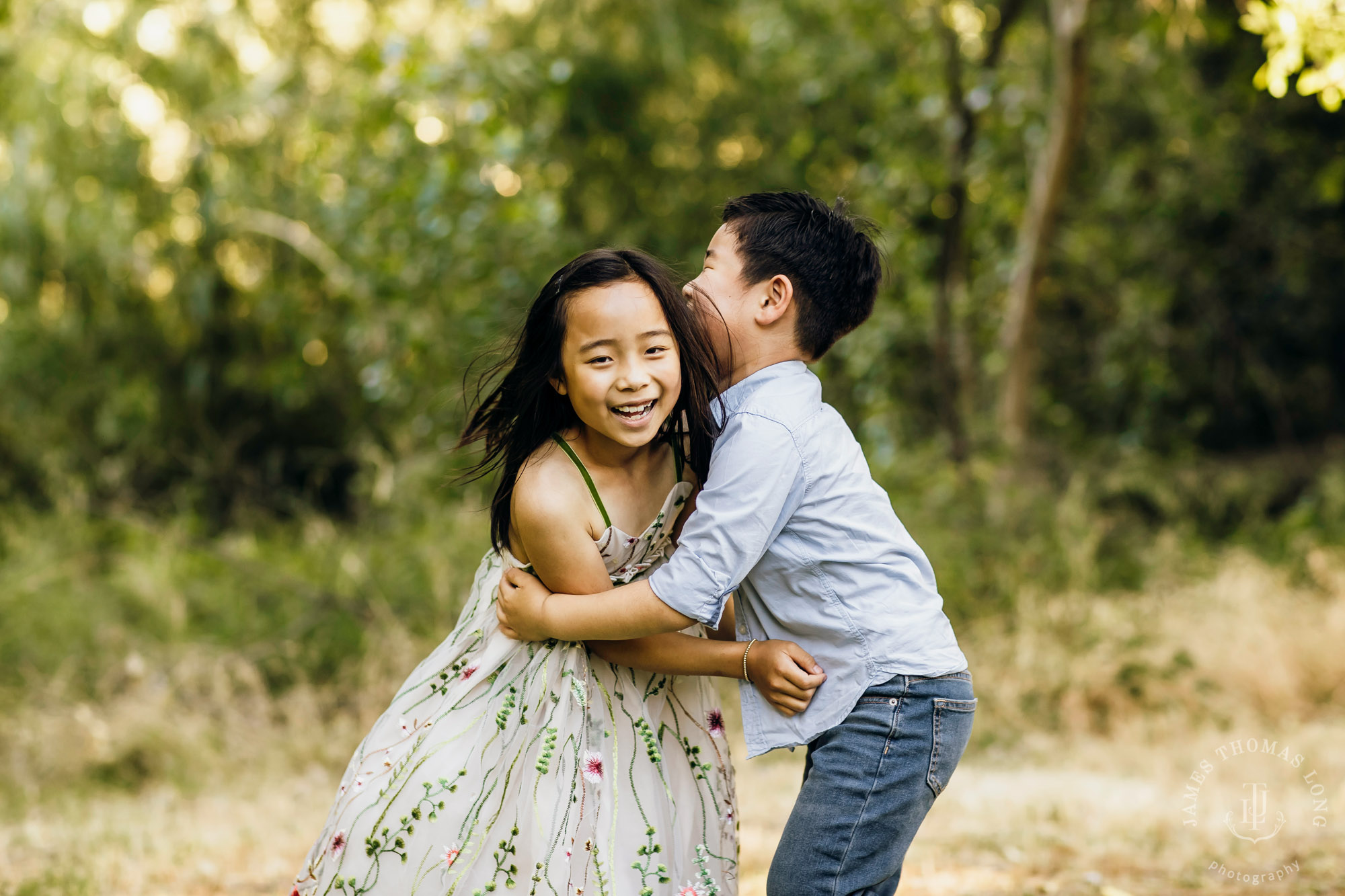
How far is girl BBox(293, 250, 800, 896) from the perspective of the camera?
1854 millimetres

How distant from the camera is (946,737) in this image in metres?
1.86

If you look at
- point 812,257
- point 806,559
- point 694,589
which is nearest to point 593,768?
point 694,589

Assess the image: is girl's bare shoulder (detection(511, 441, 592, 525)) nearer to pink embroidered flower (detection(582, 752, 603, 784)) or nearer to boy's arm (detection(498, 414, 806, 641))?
boy's arm (detection(498, 414, 806, 641))

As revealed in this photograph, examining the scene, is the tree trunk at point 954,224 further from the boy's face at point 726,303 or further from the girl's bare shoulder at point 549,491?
the girl's bare shoulder at point 549,491

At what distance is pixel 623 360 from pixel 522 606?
18.5 inches

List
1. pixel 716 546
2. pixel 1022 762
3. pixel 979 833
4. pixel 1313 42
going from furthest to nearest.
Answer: pixel 1022 762, pixel 979 833, pixel 1313 42, pixel 716 546

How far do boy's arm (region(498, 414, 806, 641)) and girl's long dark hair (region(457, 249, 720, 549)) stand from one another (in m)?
0.11

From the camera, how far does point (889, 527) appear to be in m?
1.90

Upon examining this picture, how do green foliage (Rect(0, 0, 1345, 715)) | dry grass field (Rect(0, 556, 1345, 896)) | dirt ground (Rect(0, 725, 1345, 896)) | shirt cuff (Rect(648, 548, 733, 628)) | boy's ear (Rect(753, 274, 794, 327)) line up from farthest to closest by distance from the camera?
green foliage (Rect(0, 0, 1345, 715)) → dry grass field (Rect(0, 556, 1345, 896)) → dirt ground (Rect(0, 725, 1345, 896)) → boy's ear (Rect(753, 274, 794, 327)) → shirt cuff (Rect(648, 548, 733, 628))

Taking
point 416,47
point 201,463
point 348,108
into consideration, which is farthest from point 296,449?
point 416,47

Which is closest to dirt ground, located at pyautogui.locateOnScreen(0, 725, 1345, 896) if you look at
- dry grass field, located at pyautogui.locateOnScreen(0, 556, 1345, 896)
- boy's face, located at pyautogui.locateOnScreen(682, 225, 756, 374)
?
dry grass field, located at pyautogui.locateOnScreen(0, 556, 1345, 896)

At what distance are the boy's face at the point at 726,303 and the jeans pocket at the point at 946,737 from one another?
703 mm

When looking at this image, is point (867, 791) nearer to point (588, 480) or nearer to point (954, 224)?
point (588, 480)

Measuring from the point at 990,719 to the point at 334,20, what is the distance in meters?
6.29
